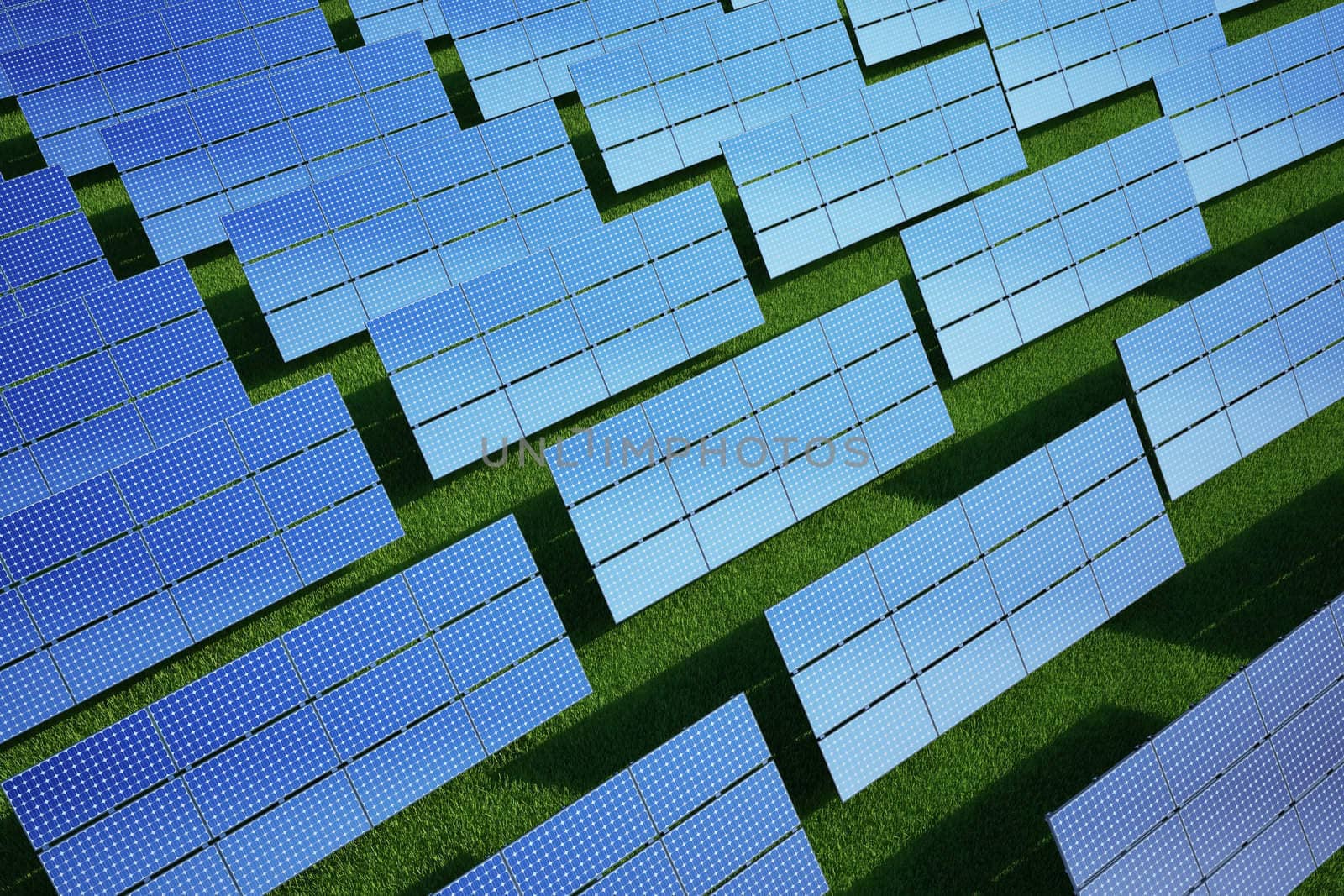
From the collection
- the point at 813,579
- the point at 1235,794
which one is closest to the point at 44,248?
the point at 813,579

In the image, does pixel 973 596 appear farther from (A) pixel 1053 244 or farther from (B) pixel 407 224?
→ (B) pixel 407 224

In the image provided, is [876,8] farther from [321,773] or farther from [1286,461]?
[321,773]

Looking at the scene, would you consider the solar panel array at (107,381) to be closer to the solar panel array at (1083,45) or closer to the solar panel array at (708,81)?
the solar panel array at (708,81)

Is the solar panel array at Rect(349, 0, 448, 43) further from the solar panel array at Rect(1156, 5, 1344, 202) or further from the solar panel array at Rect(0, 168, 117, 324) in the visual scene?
the solar panel array at Rect(1156, 5, 1344, 202)

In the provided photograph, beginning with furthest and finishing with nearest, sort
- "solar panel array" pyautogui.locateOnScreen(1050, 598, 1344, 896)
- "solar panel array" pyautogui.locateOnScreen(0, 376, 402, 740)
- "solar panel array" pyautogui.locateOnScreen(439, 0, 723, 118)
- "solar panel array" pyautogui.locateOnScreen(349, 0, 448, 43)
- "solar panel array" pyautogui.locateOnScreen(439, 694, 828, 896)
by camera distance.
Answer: "solar panel array" pyautogui.locateOnScreen(349, 0, 448, 43), "solar panel array" pyautogui.locateOnScreen(439, 0, 723, 118), "solar panel array" pyautogui.locateOnScreen(1050, 598, 1344, 896), "solar panel array" pyautogui.locateOnScreen(0, 376, 402, 740), "solar panel array" pyautogui.locateOnScreen(439, 694, 828, 896)

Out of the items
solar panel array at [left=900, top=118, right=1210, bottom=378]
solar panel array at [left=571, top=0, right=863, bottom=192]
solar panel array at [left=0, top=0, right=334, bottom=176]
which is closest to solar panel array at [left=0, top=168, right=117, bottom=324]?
solar panel array at [left=0, top=0, right=334, bottom=176]
